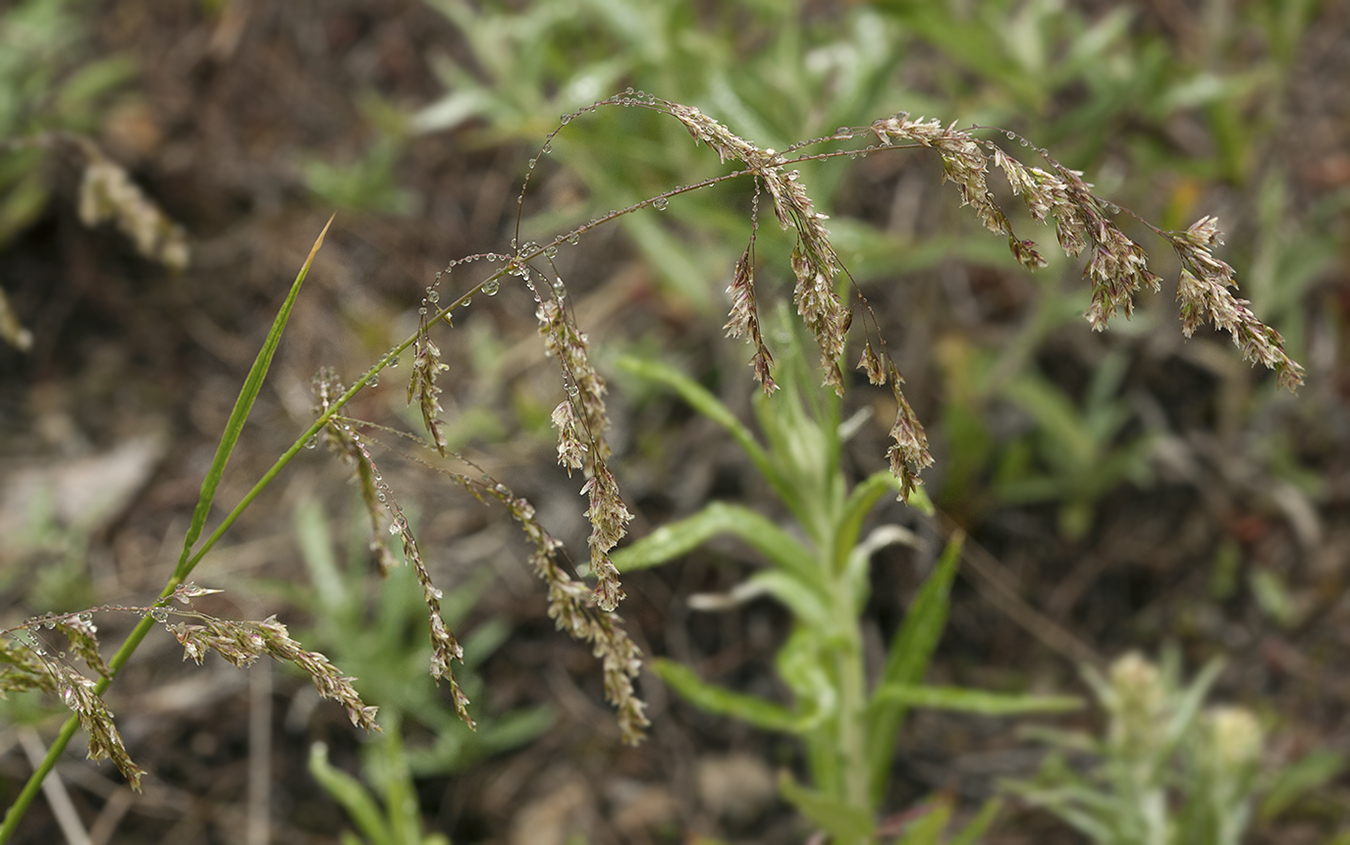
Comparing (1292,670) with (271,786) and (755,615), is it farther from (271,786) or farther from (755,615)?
(271,786)

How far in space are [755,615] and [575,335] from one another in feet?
6.07

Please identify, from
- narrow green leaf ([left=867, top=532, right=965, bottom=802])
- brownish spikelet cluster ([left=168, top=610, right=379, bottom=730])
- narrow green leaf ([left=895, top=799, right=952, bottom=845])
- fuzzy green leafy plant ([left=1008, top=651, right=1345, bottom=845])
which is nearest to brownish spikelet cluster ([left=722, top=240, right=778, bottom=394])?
brownish spikelet cluster ([left=168, top=610, right=379, bottom=730])

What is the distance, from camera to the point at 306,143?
3934 millimetres

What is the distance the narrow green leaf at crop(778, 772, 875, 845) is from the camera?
1.60 meters

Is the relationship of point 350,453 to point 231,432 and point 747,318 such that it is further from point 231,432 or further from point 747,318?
point 747,318

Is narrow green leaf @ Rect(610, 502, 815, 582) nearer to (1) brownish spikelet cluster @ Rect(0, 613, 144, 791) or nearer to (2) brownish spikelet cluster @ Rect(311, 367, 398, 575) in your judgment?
(2) brownish spikelet cluster @ Rect(311, 367, 398, 575)

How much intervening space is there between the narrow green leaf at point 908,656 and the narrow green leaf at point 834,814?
0.16 m

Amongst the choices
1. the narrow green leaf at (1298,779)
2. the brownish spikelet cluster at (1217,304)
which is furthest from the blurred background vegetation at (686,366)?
the brownish spikelet cluster at (1217,304)

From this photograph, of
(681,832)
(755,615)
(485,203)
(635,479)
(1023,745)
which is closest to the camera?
(681,832)

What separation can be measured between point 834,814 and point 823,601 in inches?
13.6

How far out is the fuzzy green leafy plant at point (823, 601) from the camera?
63.4 inches

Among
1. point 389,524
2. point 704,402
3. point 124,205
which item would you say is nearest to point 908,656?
point 704,402

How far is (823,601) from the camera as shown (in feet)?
5.91

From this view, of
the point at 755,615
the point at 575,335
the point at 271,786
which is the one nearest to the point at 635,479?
the point at 755,615
